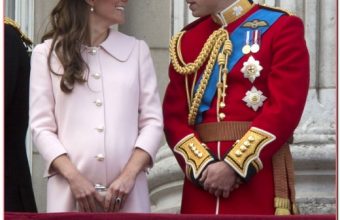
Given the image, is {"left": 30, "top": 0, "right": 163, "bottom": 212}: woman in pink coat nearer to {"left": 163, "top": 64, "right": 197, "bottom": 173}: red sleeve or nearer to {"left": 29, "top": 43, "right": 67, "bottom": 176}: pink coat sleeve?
{"left": 29, "top": 43, "right": 67, "bottom": 176}: pink coat sleeve

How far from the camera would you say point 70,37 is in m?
5.98

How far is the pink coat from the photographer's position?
584 centimetres

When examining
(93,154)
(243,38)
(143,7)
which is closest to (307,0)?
(143,7)

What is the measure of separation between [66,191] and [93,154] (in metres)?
0.16

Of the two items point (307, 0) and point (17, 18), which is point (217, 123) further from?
point (17, 18)

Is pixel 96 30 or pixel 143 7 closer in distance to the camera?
pixel 96 30

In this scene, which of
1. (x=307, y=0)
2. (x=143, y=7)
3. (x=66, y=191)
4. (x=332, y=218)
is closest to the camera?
(x=332, y=218)

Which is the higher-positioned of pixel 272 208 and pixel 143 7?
pixel 143 7

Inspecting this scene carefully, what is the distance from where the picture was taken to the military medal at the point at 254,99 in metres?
5.96

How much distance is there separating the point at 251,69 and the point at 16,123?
878 millimetres

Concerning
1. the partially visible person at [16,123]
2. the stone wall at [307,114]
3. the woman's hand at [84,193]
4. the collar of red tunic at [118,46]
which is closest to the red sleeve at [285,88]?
the collar of red tunic at [118,46]

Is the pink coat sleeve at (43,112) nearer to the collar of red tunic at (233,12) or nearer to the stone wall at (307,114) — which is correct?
the collar of red tunic at (233,12)

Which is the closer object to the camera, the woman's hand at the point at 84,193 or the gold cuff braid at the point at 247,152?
the woman's hand at the point at 84,193

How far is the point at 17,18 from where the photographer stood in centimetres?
795
